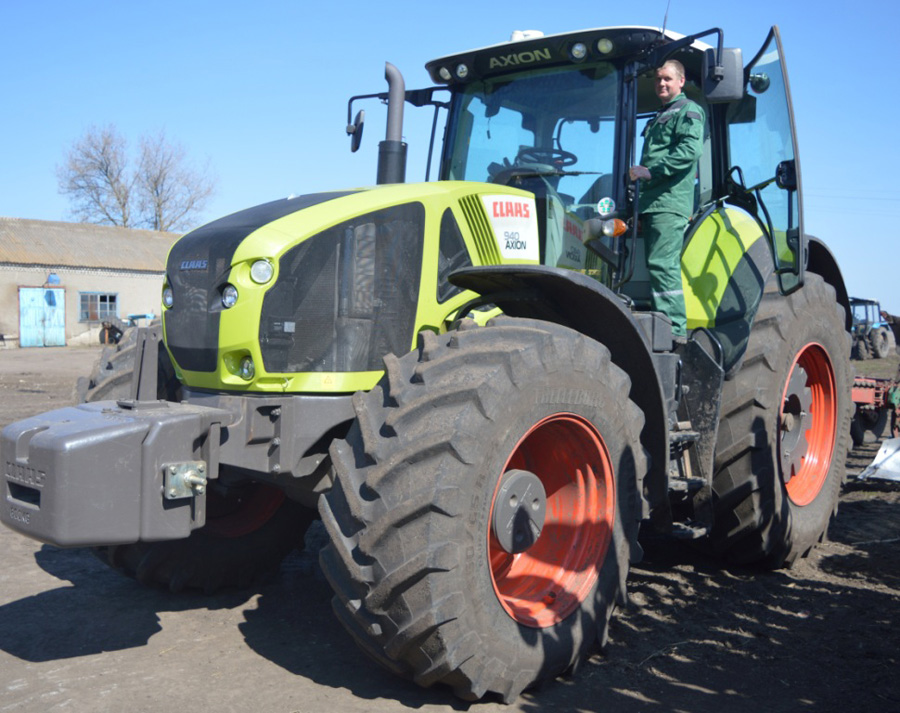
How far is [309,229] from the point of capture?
3877 millimetres

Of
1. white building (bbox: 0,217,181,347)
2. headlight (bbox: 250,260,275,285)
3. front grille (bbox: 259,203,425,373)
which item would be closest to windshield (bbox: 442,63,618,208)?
front grille (bbox: 259,203,425,373)

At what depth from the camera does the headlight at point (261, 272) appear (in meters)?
3.80

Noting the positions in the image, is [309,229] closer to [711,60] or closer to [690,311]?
[711,60]

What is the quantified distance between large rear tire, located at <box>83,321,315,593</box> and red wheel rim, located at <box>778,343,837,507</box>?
2.96 metres

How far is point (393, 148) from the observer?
17.4 feet

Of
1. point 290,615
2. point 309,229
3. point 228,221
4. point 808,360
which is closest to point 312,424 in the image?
point 309,229

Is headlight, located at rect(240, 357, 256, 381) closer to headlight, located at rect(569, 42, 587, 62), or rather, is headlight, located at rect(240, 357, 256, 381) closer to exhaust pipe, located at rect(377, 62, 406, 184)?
exhaust pipe, located at rect(377, 62, 406, 184)

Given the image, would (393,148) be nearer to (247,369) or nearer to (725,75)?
(725,75)

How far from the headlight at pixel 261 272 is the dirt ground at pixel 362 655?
1.66 meters

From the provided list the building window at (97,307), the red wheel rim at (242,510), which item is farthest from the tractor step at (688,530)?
the building window at (97,307)

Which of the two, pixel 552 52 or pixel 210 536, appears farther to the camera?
pixel 552 52

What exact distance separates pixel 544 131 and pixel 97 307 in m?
34.9

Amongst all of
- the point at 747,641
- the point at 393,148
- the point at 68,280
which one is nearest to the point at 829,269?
the point at 747,641

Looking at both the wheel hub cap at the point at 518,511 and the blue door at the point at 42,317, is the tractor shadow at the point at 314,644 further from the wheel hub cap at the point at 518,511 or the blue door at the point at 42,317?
the blue door at the point at 42,317
